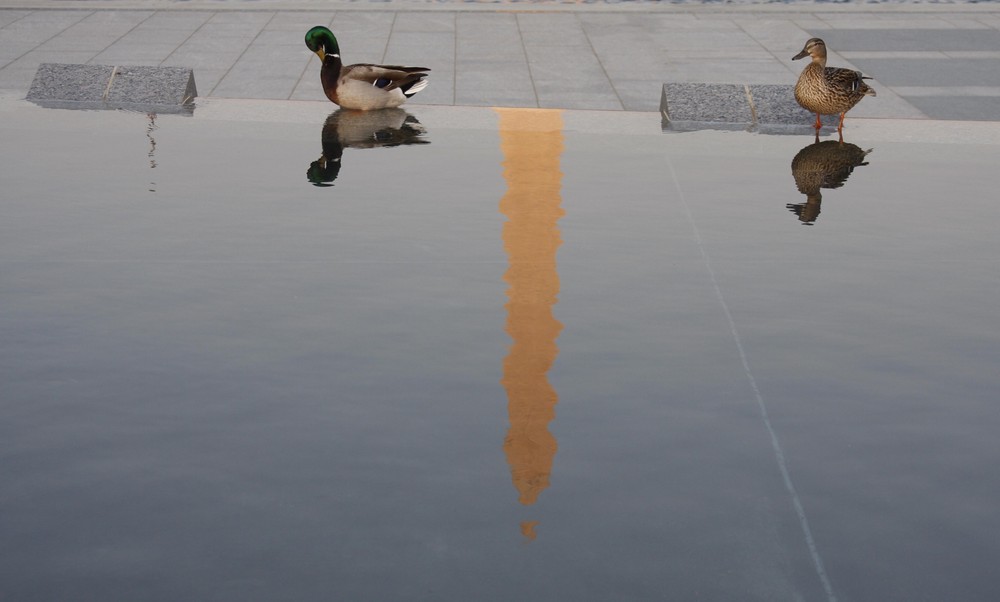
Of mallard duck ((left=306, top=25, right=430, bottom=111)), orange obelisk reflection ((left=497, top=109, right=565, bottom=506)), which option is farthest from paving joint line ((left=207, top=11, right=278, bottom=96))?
orange obelisk reflection ((left=497, top=109, right=565, bottom=506))

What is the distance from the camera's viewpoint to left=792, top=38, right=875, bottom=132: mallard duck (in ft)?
36.3

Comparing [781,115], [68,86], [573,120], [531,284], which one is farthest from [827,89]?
[68,86]

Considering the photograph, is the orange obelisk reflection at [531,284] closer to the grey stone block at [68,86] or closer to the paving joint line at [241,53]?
the paving joint line at [241,53]

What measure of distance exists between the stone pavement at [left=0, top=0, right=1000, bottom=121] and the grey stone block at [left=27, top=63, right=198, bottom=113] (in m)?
0.52

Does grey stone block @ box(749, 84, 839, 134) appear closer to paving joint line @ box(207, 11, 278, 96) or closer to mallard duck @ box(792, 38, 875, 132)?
mallard duck @ box(792, 38, 875, 132)

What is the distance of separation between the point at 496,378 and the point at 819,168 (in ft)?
16.8

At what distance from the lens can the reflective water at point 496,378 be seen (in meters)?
4.89

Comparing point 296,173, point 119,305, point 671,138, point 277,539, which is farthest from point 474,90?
point 277,539

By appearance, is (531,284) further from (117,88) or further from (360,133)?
(117,88)

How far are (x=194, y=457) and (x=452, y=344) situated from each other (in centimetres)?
169

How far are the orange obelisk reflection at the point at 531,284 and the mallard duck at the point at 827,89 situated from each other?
2.28m

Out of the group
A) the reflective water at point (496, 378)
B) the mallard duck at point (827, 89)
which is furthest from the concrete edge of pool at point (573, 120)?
the reflective water at point (496, 378)

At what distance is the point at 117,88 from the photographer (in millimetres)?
12383

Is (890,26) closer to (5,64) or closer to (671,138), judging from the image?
(671,138)
